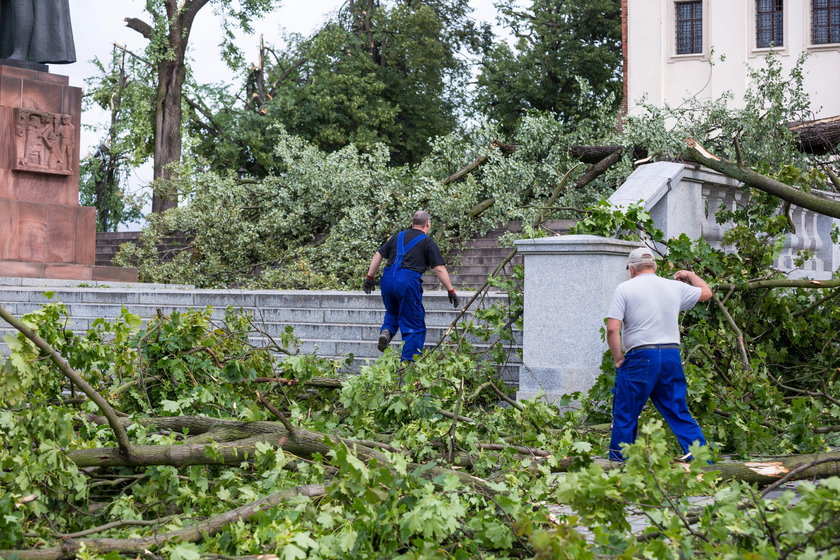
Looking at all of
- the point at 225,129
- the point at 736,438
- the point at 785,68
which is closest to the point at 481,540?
the point at 736,438

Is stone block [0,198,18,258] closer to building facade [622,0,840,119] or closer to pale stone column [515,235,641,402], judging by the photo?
pale stone column [515,235,641,402]

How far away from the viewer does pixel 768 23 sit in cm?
3064

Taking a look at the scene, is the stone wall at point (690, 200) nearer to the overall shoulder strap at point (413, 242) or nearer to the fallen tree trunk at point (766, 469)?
the overall shoulder strap at point (413, 242)

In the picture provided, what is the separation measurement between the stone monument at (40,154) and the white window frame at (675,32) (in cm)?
1873

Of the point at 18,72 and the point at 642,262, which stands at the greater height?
the point at 18,72

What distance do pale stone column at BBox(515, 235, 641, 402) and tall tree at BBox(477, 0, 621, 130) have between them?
28066mm

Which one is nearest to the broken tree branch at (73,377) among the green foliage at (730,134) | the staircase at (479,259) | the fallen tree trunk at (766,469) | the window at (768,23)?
the fallen tree trunk at (766,469)

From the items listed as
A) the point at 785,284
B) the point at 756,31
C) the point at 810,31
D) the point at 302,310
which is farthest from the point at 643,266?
the point at 756,31

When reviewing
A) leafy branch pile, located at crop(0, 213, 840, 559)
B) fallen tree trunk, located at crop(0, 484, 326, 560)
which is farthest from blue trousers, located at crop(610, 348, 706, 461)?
fallen tree trunk, located at crop(0, 484, 326, 560)

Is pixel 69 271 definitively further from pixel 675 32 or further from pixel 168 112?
pixel 675 32

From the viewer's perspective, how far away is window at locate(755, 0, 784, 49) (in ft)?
100

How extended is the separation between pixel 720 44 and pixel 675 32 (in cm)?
146

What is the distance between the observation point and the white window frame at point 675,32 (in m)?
31.2

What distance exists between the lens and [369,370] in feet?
21.2
